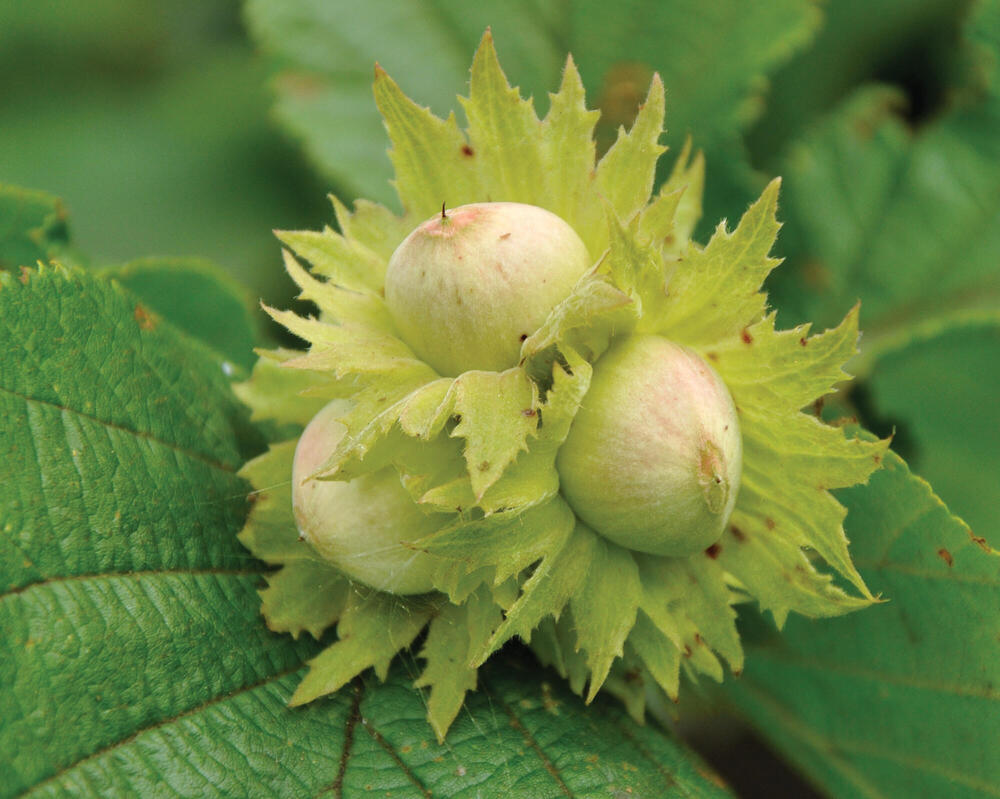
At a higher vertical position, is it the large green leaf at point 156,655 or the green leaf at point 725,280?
the green leaf at point 725,280

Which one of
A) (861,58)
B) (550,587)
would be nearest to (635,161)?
(550,587)

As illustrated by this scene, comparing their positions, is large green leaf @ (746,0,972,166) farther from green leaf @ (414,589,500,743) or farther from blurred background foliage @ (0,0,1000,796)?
green leaf @ (414,589,500,743)

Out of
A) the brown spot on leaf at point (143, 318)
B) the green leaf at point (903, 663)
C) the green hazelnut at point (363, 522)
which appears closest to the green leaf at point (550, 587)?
the green hazelnut at point (363, 522)

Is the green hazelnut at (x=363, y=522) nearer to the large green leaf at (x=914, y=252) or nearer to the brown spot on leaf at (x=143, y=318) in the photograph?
the brown spot on leaf at (x=143, y=318)

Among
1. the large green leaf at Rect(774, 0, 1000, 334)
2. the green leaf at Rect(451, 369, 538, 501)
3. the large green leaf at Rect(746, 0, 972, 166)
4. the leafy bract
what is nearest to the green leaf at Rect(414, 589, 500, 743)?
the leafy bract

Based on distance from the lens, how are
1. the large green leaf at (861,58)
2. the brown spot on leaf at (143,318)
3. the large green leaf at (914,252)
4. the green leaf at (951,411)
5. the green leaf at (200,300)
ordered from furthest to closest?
the large green leaf at (861,58), the large green leaf at (914,252), the green leaf at (951,411), the green leaf at (200,300), the brown spot on leaf at (143,318)

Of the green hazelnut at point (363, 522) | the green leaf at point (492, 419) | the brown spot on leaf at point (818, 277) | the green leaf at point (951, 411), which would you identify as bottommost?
the green leaf at point (951, 411)

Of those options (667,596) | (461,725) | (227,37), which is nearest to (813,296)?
(667,596)
